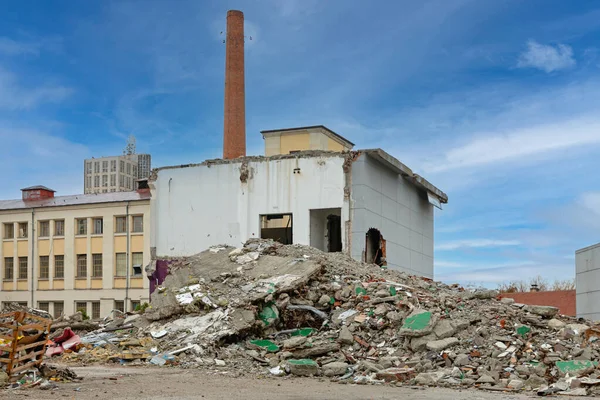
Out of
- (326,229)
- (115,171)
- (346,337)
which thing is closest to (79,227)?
(326,229)

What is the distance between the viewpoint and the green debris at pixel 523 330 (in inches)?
623

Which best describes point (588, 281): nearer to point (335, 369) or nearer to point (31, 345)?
point (335, 369)

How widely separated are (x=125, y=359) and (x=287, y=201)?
13.0 m

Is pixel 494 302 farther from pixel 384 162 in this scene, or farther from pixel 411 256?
pixel 411 256

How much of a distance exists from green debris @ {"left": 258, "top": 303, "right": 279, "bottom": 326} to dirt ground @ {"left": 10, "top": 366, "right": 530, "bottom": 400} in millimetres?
3143

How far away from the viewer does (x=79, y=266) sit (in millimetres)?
49906

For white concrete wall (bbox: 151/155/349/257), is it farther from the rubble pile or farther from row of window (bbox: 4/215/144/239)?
row of window (bbox: 4/215/144/239)

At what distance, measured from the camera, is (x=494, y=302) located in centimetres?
1914

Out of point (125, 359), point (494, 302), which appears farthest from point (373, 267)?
point (125, 359)

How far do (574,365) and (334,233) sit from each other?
17523 millimetres

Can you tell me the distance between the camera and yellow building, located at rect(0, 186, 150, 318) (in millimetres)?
47938

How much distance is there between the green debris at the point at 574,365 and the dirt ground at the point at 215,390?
201 centimetres

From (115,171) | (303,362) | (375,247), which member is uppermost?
(115,171)

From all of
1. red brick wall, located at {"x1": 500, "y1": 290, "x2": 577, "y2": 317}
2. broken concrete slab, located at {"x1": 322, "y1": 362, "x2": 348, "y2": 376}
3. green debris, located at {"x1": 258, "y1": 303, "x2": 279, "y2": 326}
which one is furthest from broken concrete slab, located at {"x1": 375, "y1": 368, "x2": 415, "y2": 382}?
red brick wall, located at {"x1": 500, "y1": 290, "x2": 577, "y2": 317}
